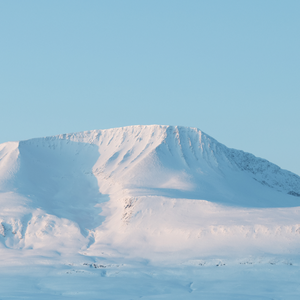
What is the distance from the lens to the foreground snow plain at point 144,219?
65.5 meters

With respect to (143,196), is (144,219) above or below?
below

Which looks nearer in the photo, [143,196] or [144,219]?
[144,219]

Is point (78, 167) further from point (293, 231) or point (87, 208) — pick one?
point (293, 231)

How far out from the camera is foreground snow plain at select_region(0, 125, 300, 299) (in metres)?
65.5

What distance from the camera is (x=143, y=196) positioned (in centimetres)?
9888

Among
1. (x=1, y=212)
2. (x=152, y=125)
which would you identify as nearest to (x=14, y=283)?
(x=1, y=212)

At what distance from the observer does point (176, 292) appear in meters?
60.4

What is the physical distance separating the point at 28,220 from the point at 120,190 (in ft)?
68.2

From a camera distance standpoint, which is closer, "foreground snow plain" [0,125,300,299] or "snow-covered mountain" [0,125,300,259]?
"foreground snow plain" [0,125,300,299]

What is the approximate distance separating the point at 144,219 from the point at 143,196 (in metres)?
6.28

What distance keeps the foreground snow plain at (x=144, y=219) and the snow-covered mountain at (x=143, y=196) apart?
0.25m

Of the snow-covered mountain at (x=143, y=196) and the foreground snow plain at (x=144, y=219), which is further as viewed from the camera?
the snow-covered mountain at (x=143, y=196)

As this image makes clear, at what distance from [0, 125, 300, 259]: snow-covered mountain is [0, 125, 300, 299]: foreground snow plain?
0.25 metres

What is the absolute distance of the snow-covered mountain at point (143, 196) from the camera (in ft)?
275
